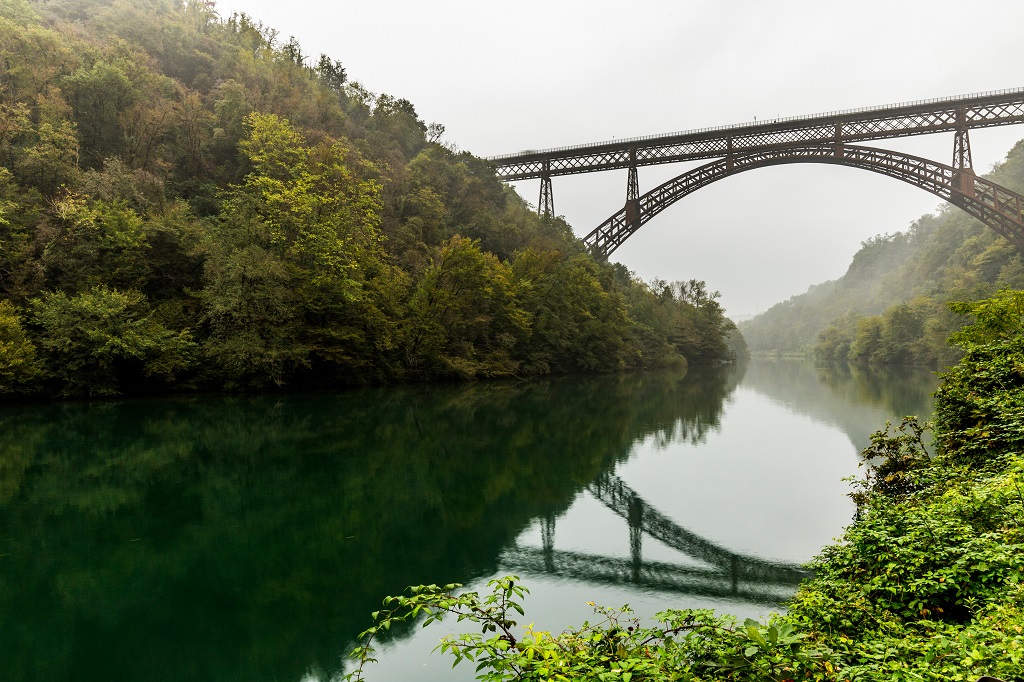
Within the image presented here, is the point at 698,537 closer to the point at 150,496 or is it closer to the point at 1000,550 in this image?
the point at 1000,550

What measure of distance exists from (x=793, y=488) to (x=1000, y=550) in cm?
710

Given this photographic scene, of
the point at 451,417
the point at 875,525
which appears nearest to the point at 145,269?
the point at 451,417

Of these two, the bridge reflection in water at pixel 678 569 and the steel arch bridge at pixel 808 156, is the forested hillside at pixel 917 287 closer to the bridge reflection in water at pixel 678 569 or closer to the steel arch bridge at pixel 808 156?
the steel arch bridge at pixel 808 156

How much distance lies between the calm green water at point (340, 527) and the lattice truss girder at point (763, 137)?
90.1 feet

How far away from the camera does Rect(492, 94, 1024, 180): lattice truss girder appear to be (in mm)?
33812

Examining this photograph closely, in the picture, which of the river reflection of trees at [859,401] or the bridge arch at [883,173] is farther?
the bridge arch at [883,173]

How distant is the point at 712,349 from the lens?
6412 centimetres

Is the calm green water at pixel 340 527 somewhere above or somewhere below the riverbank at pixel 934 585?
below

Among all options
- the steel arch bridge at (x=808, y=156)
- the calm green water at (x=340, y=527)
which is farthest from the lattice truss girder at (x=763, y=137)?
the calm green water at (x=340, y=527)

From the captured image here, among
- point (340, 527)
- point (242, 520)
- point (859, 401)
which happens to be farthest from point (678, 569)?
point (859, 401)

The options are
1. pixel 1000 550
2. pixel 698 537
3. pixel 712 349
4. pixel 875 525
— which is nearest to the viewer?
pixel 1000 550

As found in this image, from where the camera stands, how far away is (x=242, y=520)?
311 inches

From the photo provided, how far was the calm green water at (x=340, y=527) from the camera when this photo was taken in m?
4.74

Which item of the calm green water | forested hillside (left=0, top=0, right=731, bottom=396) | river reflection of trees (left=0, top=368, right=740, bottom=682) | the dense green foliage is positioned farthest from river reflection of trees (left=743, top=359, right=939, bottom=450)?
forested hillside (left=0, top=0, right=731, bottom=396)
